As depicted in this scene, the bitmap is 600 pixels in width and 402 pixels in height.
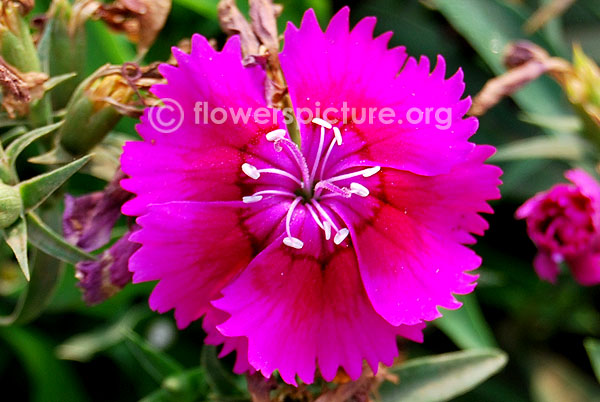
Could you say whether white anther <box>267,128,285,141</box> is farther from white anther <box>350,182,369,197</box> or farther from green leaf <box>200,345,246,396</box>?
green leaf <box>200,345,246,396</box>

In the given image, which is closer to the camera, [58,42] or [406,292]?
[406,292]

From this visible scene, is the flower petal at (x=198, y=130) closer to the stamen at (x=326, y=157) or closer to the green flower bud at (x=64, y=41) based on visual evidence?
the stamen at (x=326, y=157)

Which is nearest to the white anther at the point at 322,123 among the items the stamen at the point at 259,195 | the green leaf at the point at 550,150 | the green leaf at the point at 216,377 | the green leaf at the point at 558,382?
the stamen at the point at 259,195

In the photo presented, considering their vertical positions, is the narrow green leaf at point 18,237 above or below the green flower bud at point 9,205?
below

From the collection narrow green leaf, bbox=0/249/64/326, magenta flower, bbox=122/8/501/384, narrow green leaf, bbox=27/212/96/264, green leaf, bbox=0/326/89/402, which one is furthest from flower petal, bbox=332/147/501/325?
green leaf, bbox=0/326/89/402

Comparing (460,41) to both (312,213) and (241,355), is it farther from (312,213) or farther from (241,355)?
(241,355)

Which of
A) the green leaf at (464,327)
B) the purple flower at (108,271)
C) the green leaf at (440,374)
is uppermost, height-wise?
the purple flower at (108,271)

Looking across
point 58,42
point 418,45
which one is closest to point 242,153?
point 58,42
